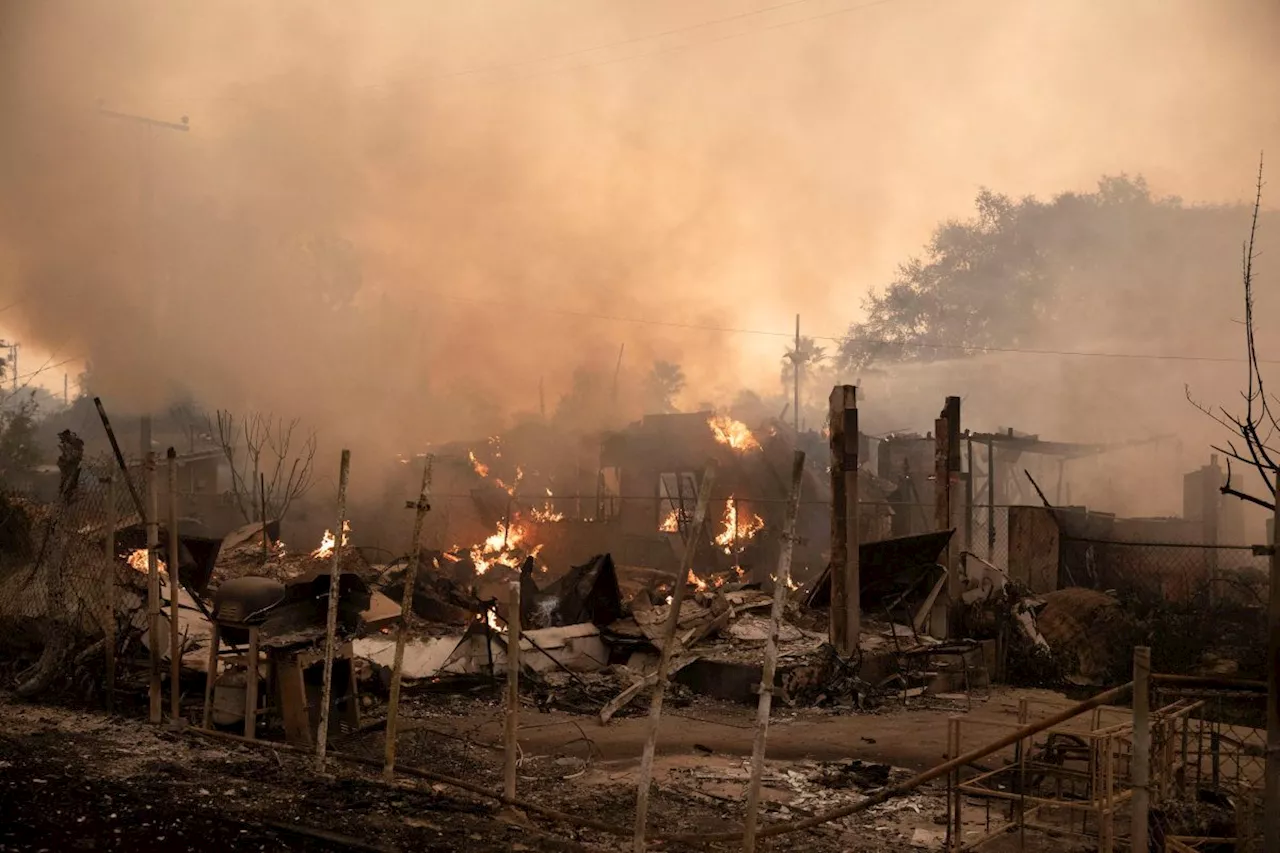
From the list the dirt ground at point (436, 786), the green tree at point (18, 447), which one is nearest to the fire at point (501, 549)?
the dirt ground at point (436, 786)

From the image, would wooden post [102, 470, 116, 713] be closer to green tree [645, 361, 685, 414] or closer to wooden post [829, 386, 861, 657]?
wooden post [829, 386, 861, 657]

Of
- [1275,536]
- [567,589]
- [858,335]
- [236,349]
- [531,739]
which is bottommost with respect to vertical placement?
[531,739]

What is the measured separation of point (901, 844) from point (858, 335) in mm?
46716

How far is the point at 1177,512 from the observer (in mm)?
33250

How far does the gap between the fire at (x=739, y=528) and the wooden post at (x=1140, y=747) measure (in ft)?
65.5

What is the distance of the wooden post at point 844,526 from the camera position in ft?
41.8

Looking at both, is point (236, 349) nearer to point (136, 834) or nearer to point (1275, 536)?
point (136, 834)

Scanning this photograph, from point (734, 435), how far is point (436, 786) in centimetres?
2104

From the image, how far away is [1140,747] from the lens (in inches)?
166

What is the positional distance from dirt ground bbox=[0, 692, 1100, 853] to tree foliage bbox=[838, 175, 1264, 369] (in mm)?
33031

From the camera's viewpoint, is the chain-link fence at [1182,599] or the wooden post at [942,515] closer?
the chain-link fence at [1182,599]

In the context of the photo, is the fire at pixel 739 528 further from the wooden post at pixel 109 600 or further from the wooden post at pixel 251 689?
the wooden post at pixel 251 689

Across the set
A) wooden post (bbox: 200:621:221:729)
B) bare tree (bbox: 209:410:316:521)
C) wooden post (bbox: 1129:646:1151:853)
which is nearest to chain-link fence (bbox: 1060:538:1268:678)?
wooden post (bbox: 1129:646:1151:853)

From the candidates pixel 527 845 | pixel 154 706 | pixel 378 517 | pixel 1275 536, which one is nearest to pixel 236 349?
pixel 378 517
